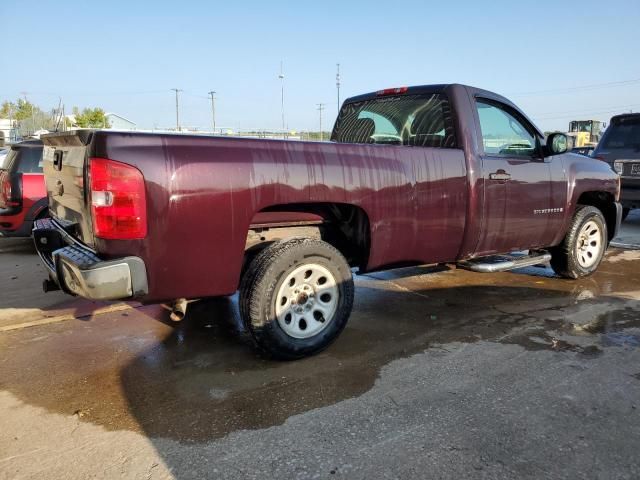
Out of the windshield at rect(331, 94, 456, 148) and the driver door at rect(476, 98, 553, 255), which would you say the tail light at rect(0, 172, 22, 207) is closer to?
the windshield at rect(331, 94, 456, 148)

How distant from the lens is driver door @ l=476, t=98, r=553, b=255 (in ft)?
15.1

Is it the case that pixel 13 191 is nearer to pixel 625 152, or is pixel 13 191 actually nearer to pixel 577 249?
pixel 577 249

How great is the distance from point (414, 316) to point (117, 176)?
2907 mm

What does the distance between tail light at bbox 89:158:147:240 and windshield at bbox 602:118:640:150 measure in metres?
9.99

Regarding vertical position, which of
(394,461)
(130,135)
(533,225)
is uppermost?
(130,135)

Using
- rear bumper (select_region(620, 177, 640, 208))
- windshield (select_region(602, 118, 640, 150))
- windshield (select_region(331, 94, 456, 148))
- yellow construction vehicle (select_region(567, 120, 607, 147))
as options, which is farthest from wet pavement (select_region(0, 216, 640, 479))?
yellow construction vehicle (select_region(567, 120, 607, 147))

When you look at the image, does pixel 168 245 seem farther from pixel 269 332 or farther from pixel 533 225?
pixel 533 225

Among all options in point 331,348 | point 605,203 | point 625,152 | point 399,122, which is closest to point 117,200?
point 331,348

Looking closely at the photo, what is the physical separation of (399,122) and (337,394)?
9.29 feet

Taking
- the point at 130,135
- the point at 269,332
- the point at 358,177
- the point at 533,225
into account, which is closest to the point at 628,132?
the point at 533,225

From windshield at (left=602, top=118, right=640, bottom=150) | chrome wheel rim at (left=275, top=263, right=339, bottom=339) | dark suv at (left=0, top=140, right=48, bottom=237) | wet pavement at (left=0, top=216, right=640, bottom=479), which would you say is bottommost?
wet pavement at (left=0, top=216, right=640, bottom=479)

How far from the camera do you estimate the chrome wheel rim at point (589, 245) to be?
582 centimetres

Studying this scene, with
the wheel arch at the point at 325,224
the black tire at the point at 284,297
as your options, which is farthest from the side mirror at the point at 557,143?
the black tire at the point at 284,297

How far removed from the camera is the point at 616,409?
2.95 metres
